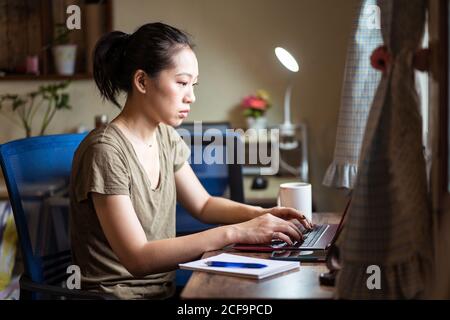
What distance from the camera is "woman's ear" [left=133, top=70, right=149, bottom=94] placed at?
1644 mm

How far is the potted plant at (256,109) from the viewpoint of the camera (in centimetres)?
347

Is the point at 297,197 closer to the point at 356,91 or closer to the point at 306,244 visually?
the point at 306,244

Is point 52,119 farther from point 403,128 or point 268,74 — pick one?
point 403,128

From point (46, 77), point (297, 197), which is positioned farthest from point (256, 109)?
point (297, 197)

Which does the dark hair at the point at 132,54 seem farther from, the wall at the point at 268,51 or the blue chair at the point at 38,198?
the wall at the point at 268,51

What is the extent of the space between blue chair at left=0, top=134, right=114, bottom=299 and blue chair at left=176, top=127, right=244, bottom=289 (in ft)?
1.51

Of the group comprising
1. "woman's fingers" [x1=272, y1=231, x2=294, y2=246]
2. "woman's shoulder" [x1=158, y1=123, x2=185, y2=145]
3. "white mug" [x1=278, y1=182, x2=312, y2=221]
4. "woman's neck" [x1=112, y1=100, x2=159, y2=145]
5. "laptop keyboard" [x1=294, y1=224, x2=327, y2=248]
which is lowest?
"laptop keyboard" [x1=294, y1=224, x2=327, y2=248]

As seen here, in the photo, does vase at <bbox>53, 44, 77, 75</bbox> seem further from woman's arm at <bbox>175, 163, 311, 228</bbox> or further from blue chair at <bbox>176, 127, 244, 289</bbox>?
woman's arm at <bbox>175, 163, 311, 228</bbox>

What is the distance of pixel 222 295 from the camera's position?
1.16 meters

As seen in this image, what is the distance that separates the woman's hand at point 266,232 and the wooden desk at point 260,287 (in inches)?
7.3

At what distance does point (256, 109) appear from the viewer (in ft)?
11.4

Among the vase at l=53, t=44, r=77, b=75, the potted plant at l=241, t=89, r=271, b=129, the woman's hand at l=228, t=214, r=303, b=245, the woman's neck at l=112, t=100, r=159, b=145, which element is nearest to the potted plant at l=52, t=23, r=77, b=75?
the vase at l=53, t=44, r=77, b=75
